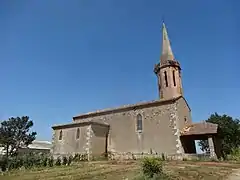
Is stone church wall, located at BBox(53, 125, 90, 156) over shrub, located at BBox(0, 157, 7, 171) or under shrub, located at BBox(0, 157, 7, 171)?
over

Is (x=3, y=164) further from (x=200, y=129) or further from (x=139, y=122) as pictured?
(x=200, y=129)

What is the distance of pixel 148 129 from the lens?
28.9 meters

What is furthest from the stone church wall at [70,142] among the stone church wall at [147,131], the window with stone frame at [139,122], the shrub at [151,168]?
the shrub at [151,168]

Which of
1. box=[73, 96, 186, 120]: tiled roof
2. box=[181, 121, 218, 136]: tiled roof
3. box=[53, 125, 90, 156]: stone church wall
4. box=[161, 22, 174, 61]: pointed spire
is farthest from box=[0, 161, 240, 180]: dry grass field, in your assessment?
box=[161, 22, 174, 61]: pointed spire

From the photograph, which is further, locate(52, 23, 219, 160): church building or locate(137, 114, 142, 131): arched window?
locate(137, 114, 142, 131): arched window

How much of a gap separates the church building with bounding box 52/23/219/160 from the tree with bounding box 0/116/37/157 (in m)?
21.6

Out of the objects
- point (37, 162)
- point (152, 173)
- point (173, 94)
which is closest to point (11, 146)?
point (37, 162)

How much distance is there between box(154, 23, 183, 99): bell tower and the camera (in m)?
33.2

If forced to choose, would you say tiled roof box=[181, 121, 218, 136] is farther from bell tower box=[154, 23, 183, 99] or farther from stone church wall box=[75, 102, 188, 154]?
bell tower box=[154, 23, 183, 99]

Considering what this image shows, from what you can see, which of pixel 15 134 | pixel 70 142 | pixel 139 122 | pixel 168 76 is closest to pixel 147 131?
pixel 139 122

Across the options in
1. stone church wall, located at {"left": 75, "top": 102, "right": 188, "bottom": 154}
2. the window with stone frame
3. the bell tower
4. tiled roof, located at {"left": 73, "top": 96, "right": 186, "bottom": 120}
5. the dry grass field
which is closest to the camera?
the dry grass field

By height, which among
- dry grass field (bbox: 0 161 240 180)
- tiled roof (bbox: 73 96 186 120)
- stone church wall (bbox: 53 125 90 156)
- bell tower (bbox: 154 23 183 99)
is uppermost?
bell tower (bbox: 154 23 183 99)

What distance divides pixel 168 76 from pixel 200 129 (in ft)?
34.5

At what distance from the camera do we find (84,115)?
36.9 meters
